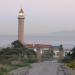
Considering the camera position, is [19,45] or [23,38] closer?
[19,45]

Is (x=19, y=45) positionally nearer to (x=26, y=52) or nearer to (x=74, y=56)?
(x=26, y=52)

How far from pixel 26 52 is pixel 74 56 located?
1733 cm

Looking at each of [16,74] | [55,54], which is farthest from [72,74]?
[55,54]

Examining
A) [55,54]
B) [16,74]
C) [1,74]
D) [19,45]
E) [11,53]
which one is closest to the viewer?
[1,74]

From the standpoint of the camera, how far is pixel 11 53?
7269 centimetres

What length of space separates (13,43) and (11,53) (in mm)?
22082

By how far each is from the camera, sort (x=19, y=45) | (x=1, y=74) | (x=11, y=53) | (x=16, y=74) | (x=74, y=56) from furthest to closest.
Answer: (x=19, y=45) < (x=11, y=53) < (x=74, y=56) < (x=16, y=74) < (x=1, y=74)

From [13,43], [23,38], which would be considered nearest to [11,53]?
[13,43]

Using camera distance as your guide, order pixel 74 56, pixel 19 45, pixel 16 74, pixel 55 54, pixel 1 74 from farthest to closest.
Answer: pixel 55 54 → pixel 19 45 → pixel 74 56 → pixel 16 74 → pixel 1 74

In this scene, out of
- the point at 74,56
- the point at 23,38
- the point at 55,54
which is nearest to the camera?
the point at 74,56

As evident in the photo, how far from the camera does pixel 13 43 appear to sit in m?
94.7

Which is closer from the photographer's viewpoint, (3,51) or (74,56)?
(74,56)

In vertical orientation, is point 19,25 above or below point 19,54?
above

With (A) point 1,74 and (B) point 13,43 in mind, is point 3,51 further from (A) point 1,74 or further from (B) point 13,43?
(A) point 1,74
